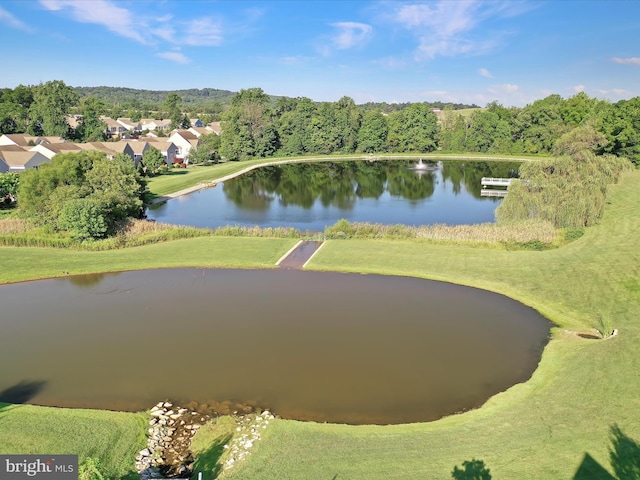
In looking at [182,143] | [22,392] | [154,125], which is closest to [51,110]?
[182,143]

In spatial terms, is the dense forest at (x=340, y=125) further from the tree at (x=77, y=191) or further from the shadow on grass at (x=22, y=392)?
the shadow on grass at (x=22, y=392)

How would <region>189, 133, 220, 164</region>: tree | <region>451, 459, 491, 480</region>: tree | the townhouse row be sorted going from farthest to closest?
1. <region>189, 133, 220, 164</region>: tree
2. the townhouse row
3. <region>451, 459, 491, 480</region>: tree

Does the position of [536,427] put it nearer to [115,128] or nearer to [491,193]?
[491,193]

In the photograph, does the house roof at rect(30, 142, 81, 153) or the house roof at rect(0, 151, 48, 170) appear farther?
the house roof at rect(30, 142, 81, 153)

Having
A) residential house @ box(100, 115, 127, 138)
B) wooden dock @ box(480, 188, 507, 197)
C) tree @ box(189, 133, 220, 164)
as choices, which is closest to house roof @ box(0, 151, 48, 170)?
tree @ box(189, 133, 220, 164)

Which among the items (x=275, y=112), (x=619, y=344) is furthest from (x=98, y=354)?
(x=275, y=112)

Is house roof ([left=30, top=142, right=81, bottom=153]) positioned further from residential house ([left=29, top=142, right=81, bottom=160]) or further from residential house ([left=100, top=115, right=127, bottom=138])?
residential house ([left=100, top=115, right=127, bottom=138])
